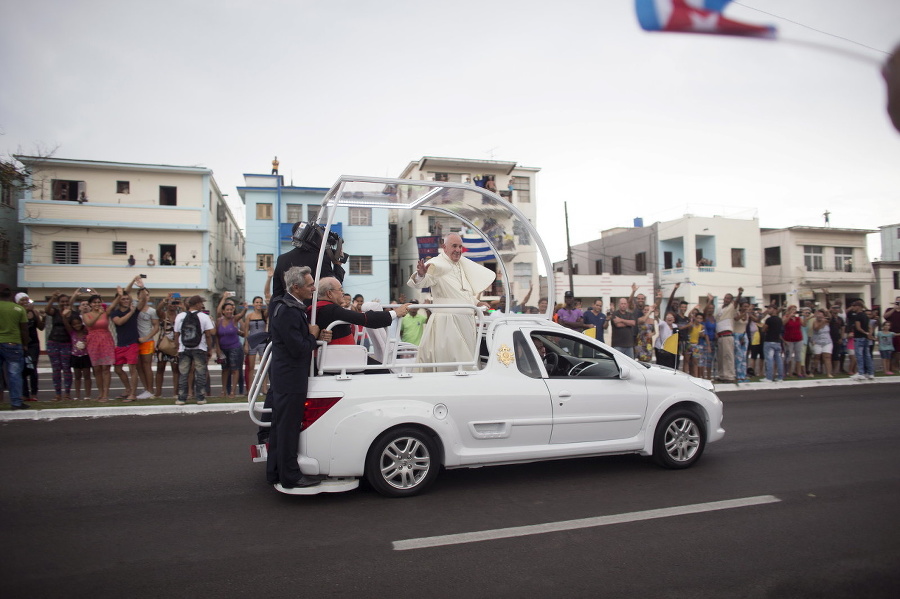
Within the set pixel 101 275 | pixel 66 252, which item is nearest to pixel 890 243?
pixel 101 275

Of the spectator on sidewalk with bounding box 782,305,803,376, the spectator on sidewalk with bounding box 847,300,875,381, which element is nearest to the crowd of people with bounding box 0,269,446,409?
the spectator on sidewalk with bounding box 782,305,803,376

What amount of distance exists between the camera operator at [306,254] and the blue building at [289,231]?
28.6 meters

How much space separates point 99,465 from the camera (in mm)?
6191

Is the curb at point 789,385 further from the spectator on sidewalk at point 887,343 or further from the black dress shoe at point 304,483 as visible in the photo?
the black dress shoe at point 304,483

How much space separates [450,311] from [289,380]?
217 centimetres

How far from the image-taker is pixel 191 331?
9.97 m

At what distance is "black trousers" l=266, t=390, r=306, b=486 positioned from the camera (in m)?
4.89

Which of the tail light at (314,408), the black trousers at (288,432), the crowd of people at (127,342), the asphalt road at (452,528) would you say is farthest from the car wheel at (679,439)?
the crowd of people at (127,342)

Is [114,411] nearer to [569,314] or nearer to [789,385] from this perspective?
[569,314]

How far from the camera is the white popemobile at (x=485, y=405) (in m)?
5.00

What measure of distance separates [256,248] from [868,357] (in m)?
30.3

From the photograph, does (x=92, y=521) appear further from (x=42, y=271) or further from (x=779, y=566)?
(x=42, y=271)

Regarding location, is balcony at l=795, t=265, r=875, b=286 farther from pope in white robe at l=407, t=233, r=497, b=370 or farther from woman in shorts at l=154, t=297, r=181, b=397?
woman in shorts at l=154, t=297, r=181, b=397

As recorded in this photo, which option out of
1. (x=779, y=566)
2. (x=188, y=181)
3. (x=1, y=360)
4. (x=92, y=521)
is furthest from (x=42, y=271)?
(x=779, y=566)
